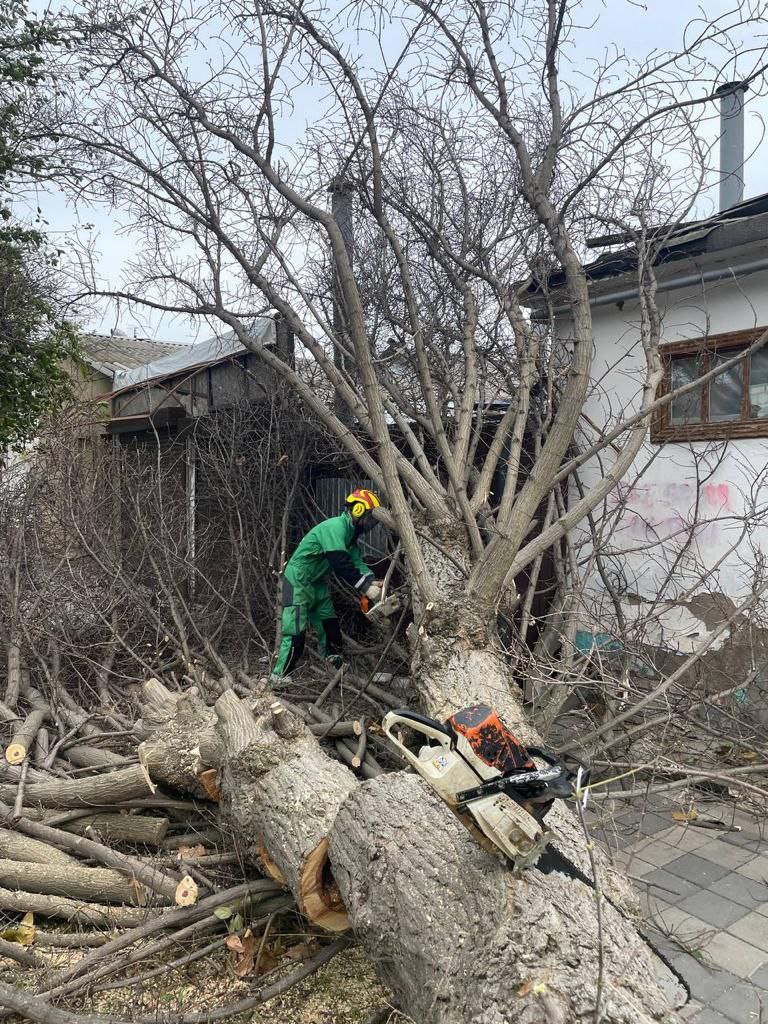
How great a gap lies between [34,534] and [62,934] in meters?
4.06

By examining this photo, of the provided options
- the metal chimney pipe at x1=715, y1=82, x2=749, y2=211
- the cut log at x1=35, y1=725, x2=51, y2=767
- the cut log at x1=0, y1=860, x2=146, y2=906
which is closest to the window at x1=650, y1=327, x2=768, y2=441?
the metal chimney pipe at x1=715, y1=82, x2=749, y2=211

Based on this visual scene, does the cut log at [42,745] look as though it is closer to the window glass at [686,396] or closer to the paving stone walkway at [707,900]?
the paving stone walkway at [707,900]

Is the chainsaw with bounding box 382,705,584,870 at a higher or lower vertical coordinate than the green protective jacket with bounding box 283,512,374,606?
lower

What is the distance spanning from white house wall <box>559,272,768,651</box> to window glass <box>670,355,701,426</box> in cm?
19

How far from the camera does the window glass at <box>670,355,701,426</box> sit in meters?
5.45

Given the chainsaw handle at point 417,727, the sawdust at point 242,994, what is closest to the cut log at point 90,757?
the sawdust at point 242,994

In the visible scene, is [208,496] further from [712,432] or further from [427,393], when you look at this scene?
[712,432]

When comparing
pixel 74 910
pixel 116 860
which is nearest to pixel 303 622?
pixel 116 860

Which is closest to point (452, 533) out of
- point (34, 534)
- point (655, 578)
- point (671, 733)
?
point (671, 733)

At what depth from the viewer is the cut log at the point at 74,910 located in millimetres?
2795

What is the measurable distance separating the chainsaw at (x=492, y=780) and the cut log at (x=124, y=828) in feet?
6.05

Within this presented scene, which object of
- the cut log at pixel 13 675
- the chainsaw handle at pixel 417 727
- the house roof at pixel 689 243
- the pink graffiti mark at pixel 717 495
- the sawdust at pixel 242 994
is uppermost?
the house roof at pixel 689 243

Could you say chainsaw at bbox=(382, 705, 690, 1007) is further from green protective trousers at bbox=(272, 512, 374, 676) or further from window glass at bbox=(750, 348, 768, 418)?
window glass at bbox=(750, 348, 768, 418)

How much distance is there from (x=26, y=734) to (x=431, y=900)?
2.92 metres
